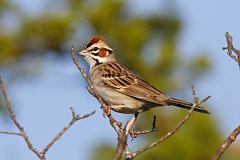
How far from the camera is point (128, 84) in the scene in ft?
23.5

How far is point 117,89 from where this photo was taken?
23.0ft

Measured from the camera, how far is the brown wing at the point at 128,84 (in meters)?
6.76

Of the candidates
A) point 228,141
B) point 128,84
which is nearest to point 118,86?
point 128,84

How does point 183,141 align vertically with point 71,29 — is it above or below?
below

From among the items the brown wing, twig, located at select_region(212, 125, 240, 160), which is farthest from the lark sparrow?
twig, located at select_region(212, 125, 240, 160)

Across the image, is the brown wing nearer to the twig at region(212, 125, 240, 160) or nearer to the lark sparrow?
the lark sparrow

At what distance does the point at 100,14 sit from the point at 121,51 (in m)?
0.75

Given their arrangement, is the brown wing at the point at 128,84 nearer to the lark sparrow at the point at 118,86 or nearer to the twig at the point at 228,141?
the lark sparrow at the point at 118,86

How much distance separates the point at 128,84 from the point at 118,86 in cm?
13

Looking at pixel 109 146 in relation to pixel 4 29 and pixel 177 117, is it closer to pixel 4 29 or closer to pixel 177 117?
pixel 177 117

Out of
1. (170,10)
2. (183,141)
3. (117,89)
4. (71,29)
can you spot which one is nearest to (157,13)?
(170,10)

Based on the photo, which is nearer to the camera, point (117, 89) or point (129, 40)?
point (117, 89)

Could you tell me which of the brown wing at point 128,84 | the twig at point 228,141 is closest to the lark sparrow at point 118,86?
the brown wing at point 128,84

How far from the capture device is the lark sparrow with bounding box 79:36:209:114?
673cm
